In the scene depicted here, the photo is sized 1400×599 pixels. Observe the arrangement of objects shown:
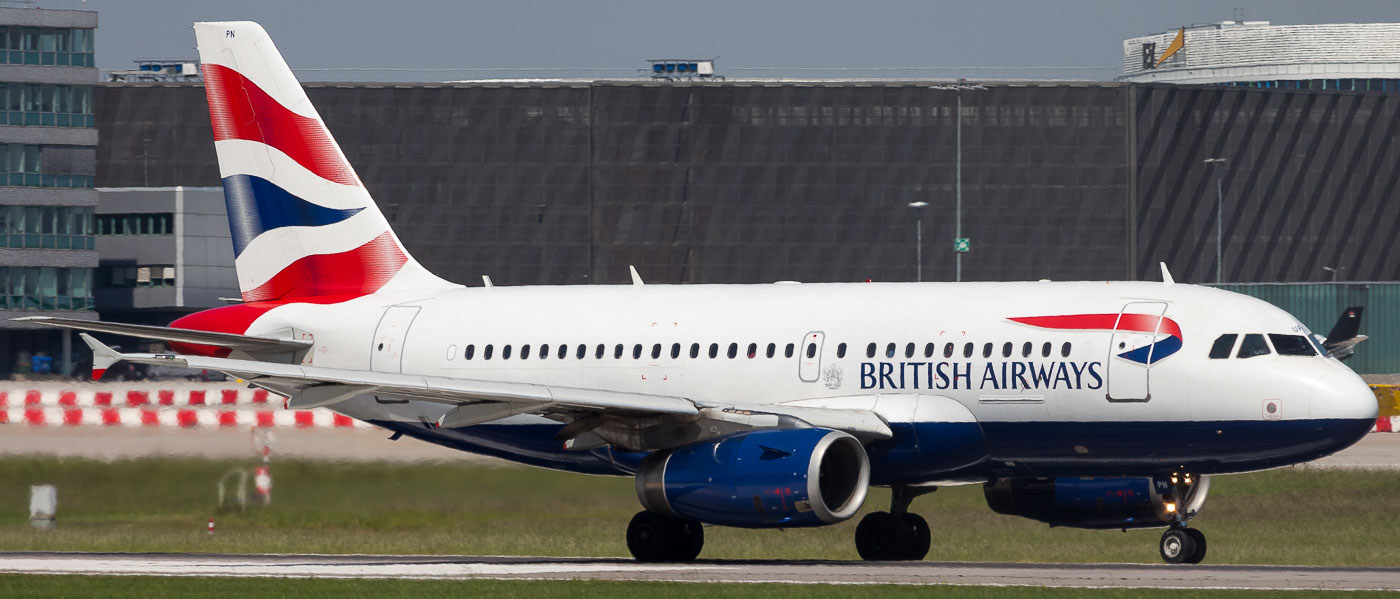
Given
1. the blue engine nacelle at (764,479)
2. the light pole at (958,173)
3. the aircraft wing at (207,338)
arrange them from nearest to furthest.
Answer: the blue engine nacelle at (764,479) < the aircraft wing at (207,338) < the light pole at (958,173)

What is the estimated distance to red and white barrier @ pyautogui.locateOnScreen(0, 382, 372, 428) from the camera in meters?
41.5

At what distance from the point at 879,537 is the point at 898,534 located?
33 centimetres

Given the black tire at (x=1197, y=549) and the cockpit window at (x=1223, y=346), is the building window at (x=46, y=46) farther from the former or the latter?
the cockpit window at (x=1223, y=346)

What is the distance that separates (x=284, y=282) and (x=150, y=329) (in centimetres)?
514

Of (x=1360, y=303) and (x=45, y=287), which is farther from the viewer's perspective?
(x=1360, y=303)

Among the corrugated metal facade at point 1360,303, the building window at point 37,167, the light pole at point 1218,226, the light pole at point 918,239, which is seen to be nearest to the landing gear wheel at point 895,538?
the corrugated metal facade at point 1360,303

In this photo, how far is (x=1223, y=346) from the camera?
28.9m

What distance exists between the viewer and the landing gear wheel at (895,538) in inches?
1286

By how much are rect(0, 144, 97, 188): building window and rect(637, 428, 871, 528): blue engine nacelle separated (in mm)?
90200

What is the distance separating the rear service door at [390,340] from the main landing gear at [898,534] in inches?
338

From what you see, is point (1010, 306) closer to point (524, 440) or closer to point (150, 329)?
point (524, 440)

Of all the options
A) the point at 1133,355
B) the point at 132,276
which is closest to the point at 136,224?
the point at 132,276

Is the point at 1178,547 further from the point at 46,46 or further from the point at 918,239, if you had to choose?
the point at 918,239

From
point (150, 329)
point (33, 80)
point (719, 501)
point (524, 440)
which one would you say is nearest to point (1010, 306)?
point (719, 501)
